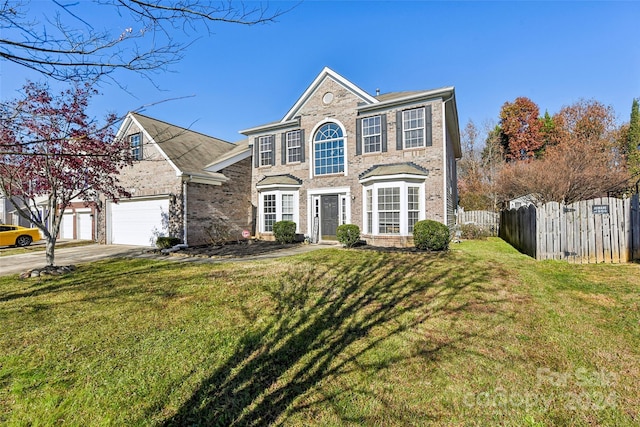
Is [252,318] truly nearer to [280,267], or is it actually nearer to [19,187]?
[280,267]

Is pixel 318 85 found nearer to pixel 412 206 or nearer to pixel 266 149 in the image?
pixel 266 149

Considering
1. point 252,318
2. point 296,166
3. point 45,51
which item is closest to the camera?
point 45,51

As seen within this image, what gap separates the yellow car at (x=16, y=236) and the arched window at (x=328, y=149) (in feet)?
57.9

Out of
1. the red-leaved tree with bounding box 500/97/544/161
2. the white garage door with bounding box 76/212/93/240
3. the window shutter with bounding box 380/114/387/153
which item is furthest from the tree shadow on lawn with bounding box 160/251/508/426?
the red-leaved tree with bounding box 500/97/544/161

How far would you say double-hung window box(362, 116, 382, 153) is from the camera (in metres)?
13.6

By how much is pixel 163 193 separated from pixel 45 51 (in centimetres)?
1244

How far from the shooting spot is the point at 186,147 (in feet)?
53.4

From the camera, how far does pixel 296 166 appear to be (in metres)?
15.7

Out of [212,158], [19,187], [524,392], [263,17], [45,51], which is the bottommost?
[524,392]

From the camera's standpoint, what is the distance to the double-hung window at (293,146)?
51.3ft

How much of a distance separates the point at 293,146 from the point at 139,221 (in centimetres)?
911

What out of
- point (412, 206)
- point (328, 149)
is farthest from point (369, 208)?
point (328, 149)

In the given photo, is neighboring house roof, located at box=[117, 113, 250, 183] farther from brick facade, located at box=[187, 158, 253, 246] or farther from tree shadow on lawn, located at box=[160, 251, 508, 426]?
tree shadow on lawn, located at box=[160, 251, 508, 426]

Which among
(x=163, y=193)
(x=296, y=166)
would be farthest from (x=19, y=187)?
(x=296, y=166)
